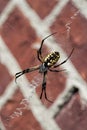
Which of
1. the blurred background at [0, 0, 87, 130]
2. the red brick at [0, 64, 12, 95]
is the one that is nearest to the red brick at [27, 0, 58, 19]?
the blurred background at [0, 0, 87, 130]

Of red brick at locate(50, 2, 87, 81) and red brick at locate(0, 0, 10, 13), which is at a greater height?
red brick at locate(0, 0, 10, 13)

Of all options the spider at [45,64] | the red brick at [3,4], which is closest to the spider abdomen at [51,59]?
the spider at [45,64]

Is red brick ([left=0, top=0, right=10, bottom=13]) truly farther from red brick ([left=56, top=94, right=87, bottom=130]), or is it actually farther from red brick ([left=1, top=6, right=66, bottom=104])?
red brick ([left=56, top=94, right=87, bottom=130])

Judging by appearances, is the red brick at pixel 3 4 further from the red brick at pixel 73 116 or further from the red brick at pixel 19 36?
the red brick at pixel 73 116

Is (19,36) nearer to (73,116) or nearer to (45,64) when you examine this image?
(45,64)

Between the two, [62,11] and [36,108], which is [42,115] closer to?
[36,108]

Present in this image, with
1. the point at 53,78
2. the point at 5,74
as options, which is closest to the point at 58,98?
the point at 53,78

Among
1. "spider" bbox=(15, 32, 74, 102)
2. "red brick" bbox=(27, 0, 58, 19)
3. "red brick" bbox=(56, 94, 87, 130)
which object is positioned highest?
"red brick" bbox=(27, 0, 58, 19)
